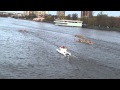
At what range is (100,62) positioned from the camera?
8.84 metres

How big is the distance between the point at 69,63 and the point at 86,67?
0.84 meters

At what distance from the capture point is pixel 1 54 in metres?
9.67

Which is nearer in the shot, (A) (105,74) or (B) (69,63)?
(A) (105,74)
